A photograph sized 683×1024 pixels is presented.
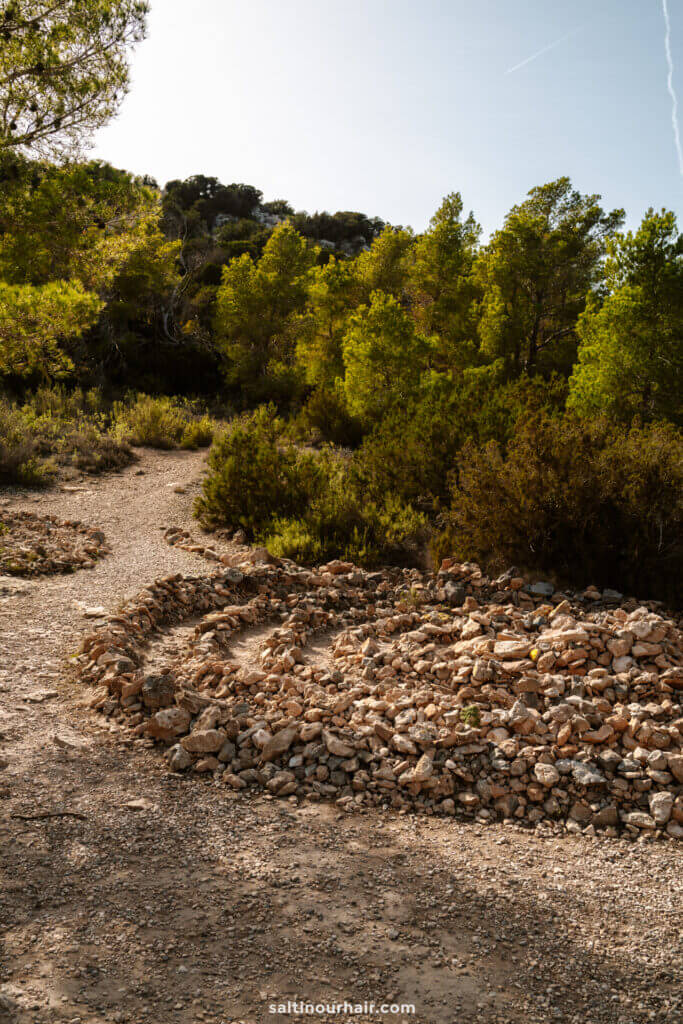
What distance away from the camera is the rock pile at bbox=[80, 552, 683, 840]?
353 cm

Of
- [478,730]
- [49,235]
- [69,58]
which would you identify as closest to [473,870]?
[478,730]

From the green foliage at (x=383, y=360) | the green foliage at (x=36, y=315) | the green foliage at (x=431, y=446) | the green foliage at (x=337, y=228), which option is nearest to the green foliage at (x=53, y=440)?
the green foliage at (x=36, y=315)

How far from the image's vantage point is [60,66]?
6.14m

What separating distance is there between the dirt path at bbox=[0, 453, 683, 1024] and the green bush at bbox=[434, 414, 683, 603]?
336cm

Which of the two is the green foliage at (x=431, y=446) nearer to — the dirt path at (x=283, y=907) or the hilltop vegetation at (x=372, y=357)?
the hilltop vegetation at (x=372, y=357)

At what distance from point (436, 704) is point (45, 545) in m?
5.23

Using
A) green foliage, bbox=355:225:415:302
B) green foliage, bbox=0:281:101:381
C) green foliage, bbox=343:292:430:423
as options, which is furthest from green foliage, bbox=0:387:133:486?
green foliage, bbox=355:225:415:302

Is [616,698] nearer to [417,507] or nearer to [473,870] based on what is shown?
[473,870]

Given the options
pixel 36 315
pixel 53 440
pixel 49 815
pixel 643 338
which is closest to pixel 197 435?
pixel 53 440

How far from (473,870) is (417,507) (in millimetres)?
5806

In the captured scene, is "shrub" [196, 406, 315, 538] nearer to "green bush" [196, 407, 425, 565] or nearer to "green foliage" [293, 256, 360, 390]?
"green bush" [196, 407, 425, 565]

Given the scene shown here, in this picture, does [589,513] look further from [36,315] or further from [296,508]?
[36,315]

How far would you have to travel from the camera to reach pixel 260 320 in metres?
21.5

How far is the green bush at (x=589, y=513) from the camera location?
6086 millimetres
